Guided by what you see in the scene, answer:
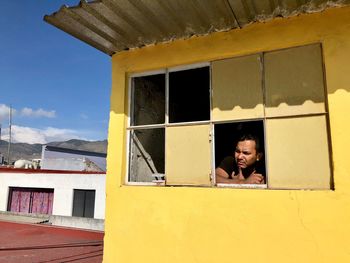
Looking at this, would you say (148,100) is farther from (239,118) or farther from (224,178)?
(224,178)

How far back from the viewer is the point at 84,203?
20422 millimetres

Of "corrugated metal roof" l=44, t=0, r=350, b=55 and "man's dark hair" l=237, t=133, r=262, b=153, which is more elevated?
"corrugated metal roof" l=44, t=0, r=350, b=55

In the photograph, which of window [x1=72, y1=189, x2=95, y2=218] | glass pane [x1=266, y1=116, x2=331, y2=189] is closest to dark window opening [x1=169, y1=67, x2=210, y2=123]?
glass pane [x1=266, y1=116, x2=331, y2=189]

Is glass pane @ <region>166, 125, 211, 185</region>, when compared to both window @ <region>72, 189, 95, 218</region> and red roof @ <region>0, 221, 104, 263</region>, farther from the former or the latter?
window @ <region>72, 189, 95, 218</region>

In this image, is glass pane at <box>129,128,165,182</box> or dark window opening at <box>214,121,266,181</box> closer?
dark window opening at <box>214,121,266,181</box>

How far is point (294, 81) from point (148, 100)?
2.09m

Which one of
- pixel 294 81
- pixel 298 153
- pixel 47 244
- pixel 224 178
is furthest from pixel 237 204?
pixel 47 244

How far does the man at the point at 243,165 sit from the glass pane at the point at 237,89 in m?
0.35

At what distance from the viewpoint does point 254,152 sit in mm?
3926

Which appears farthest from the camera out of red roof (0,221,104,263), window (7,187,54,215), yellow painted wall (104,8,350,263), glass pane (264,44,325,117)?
window (7,187,54,215)

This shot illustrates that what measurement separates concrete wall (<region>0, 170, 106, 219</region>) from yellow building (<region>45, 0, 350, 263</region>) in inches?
607

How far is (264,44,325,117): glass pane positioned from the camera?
3549mm

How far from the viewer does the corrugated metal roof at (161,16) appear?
3.47 meters

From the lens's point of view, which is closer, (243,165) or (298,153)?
(298,153)
